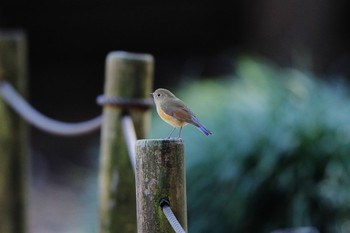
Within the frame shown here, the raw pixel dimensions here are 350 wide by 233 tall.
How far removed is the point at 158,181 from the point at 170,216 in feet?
0.25

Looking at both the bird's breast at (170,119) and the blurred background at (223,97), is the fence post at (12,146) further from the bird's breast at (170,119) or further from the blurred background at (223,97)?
the bird's breast at (170,119)

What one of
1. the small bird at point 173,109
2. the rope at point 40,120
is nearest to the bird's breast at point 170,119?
the small bird at point 173,109

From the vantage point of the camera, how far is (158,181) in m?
1.57

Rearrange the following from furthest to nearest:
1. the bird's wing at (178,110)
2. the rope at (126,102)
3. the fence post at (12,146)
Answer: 1. the fence post at (12,146)
2. the rope at (126,102)
3. the bird's wing at (178,110)

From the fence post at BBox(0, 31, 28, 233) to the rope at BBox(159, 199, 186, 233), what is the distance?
1977mm

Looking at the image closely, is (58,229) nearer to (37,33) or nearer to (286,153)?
(286,153)

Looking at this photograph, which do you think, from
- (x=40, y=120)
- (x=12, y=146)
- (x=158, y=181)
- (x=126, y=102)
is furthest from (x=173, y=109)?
(x=12, y=146)

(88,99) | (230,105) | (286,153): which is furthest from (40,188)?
(286,153)

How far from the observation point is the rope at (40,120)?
9.11 feet

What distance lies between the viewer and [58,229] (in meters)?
6.62

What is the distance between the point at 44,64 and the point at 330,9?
3842mm

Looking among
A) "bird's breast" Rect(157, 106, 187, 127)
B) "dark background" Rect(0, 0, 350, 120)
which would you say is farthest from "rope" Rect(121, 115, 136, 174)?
"dark background" Rect(0, 0, 350, 120)

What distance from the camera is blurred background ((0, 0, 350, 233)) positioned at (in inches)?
156

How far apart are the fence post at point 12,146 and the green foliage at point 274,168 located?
923 millimetres
